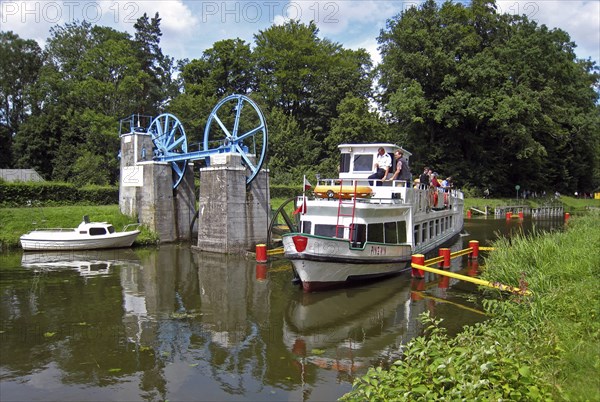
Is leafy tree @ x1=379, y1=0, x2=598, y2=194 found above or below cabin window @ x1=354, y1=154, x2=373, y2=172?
above

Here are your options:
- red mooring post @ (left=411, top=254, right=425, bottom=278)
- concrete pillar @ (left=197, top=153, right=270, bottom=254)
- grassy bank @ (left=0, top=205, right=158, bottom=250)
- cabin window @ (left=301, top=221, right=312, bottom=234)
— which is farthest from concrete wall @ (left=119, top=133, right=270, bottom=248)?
red mooring post @ (left=411, top=254, right=425, bottom=278)

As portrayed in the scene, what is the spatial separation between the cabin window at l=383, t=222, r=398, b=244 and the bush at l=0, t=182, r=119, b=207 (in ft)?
77.4

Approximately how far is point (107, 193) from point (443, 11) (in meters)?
39.1

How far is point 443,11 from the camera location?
5100cm

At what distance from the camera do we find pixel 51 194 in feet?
101

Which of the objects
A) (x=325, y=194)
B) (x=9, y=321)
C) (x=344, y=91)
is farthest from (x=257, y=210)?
(x=344, y=91)

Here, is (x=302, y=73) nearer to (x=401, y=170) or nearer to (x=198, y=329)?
(x=401, y=170)

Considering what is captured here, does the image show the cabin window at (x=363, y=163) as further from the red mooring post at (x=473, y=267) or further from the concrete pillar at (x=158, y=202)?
the concrete pillar at (x=158, y=202)

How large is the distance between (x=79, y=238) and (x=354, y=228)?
14.8 meters

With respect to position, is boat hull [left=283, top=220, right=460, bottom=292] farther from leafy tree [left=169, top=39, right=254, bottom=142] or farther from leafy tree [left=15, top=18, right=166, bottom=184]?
leafy tree [left=169, top=39, right=254, bottom=142]

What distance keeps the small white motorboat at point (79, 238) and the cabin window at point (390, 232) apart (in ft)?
46.3

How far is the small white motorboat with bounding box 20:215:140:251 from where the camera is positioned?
74.5 ft

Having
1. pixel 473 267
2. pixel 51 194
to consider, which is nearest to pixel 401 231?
pixel 473 267

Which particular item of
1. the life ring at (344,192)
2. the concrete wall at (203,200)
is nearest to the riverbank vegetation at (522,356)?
the life ring at (344,192)
